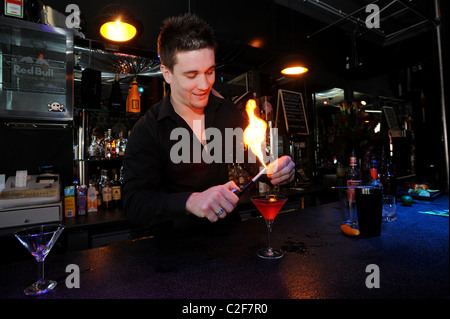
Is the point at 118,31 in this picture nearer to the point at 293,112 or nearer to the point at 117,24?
the point at 117,24

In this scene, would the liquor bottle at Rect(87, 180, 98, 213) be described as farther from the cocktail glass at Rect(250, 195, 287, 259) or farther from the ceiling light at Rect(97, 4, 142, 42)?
the cocktail glass at Rect(250, 195, 287, 259)

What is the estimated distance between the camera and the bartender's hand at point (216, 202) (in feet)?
3.71

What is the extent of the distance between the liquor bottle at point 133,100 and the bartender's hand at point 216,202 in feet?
7.17

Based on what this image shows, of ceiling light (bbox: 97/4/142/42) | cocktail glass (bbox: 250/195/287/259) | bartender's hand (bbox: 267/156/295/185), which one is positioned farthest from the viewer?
ceiling light (bbox: 97/4/142/42)

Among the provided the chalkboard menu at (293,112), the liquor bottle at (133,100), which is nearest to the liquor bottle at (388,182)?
the chalkboard menu at (293,112)

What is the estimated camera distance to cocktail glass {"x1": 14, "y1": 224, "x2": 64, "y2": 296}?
882 mm

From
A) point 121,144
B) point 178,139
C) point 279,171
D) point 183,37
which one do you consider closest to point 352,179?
point 279,171

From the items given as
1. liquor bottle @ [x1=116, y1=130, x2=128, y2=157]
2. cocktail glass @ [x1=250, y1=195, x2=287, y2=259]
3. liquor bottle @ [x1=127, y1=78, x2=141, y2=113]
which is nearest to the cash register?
liquor bottle @ [x1=116, y1=130, x2=128, y2=157]

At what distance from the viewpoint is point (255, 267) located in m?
1.01

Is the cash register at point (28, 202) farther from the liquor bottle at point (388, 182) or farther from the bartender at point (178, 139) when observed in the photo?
the liquor bottle at point (388, 182)

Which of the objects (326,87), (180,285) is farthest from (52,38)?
(326,87)

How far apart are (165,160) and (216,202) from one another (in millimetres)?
867

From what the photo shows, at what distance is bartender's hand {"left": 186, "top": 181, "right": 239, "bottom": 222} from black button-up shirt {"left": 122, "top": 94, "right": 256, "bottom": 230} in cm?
28

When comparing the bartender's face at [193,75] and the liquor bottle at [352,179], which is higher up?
the bartender's face at [193,75]
